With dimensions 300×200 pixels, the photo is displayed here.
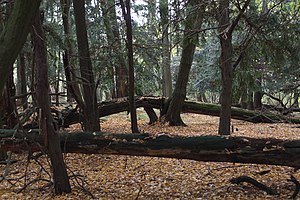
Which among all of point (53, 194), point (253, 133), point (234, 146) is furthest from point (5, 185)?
point (253, 133)

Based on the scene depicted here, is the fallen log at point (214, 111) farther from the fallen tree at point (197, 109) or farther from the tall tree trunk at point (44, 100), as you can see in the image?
the tall tree trunk at point (44, 100)

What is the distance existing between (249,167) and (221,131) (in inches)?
68.1

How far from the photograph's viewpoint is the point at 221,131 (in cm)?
727

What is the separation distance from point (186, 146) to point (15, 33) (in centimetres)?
285

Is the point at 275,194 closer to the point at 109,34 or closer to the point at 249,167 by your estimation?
the point at 249,167

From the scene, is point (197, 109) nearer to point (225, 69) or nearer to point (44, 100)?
point (225, 69)

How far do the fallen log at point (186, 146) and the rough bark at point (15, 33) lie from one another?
6.84ft

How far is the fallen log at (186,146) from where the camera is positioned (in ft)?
13.9

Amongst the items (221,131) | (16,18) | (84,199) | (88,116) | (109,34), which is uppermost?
(109,34)

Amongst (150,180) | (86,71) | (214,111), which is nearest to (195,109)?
(214,111)

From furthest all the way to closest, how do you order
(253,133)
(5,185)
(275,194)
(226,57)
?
1. (253,133)
2. (226,57)
3. (5,185)
4. (275,194)

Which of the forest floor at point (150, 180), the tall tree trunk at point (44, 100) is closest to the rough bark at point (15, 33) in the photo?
the tall tree trunk at point (44, 100)

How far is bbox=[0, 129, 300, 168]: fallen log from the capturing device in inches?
166

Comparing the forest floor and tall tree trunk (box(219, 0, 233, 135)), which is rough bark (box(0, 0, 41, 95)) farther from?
tall tree trunk (box(219, 0, 233, 135))
